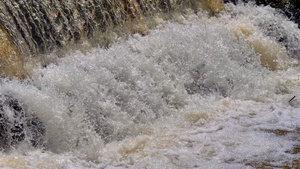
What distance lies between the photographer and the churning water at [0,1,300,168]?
3227 mm

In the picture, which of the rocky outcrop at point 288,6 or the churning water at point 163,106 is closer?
the churning water at point 163,106

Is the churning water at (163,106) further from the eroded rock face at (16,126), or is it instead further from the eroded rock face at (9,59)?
the eroded rock face at (9,59)

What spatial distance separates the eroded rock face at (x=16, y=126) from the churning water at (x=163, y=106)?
1 cm

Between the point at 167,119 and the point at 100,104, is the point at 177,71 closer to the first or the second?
the point at 167,119

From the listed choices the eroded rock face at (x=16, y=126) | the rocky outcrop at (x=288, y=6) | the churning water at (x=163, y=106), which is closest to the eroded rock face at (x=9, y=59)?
the churning water at (x=163, y=106)

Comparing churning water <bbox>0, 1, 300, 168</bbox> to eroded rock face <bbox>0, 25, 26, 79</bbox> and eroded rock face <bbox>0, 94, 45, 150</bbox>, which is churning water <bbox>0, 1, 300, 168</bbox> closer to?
eroded rock face <bbox>0, 94, 45, 150</bbox>

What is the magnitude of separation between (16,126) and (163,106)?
5.77ft

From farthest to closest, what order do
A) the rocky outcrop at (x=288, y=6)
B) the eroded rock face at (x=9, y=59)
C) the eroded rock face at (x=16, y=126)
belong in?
1. the rocky outcrop at (x=288, y=6)
2. the eroded rock face at (x=9, y=59)
3. the eroded rock face at (x=16, y=126)

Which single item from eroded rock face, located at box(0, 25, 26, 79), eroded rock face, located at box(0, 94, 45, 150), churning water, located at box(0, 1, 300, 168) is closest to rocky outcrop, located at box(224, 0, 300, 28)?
churning water, located at box(0, 1, 300, 168)

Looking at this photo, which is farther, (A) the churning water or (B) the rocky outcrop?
(B) the rocky outcrop

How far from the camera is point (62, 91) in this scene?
12.6 feet

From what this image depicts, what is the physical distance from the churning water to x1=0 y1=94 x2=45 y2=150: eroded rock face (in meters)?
0.01

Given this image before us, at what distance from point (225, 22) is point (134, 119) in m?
3.85

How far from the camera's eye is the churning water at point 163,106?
10.6 ft
